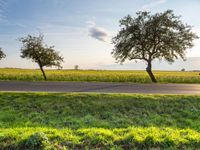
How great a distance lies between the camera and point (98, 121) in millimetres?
12094

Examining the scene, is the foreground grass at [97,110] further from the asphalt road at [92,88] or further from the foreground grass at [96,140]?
the asphalt road at [92,88]

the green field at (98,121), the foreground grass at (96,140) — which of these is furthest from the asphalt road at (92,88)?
the foreground grass at (96,140)

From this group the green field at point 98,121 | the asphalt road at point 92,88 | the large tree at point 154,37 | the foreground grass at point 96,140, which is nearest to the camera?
the foreground grass at point 96,140

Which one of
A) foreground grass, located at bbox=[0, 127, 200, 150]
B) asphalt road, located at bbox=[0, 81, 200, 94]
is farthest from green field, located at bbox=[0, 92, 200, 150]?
asphalt road, located at bbox=[0, 81, 200, 94]

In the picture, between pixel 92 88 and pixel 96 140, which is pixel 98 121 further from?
pixel 92 88

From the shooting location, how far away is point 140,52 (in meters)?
32.8

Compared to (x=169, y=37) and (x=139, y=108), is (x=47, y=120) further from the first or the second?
(x=169, y=37)

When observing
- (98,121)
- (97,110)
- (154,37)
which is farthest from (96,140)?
(154,37)

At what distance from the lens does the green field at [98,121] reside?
8258 millimetres

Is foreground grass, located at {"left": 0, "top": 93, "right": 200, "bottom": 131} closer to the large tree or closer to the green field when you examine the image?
the green field

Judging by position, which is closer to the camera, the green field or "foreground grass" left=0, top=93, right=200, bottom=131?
the green field

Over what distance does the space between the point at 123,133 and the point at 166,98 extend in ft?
23.2

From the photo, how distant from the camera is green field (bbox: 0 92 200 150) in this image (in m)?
8.26

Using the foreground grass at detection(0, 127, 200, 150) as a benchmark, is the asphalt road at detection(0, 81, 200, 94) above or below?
above
